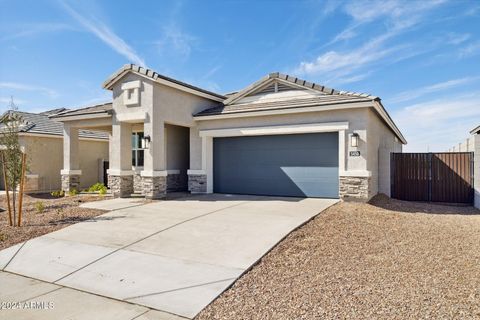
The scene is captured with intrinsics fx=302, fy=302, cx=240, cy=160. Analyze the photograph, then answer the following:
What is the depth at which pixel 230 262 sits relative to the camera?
Answer: 5.41m

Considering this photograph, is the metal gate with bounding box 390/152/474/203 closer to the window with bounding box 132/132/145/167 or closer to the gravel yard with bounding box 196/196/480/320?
the gravel yard with bounding box 196/196/480/320

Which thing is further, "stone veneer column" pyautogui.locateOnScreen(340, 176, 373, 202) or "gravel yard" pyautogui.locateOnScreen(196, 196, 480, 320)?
"stone veneer column" pyautogui.locateOnScreen(340, 176, 373, 202)

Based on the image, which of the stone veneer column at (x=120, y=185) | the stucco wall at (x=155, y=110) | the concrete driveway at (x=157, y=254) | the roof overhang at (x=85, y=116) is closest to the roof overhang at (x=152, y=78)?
the stucco wall at (x=155, y=110)

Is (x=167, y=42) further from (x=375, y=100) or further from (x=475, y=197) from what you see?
(x=475, y=197)

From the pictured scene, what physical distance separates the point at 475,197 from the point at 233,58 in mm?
12199

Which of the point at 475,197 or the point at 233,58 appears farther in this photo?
the point at 233,58

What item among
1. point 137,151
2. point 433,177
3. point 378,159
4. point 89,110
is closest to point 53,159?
point 89,110

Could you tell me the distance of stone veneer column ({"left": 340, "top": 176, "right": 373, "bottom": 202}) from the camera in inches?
419

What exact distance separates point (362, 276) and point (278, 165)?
7.96 m

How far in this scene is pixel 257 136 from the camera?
12852 millimetres

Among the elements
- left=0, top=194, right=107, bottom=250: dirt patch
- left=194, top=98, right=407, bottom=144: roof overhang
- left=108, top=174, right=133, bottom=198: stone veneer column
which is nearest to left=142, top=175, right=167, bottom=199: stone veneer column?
left=108, top=174, right=133, bottom=198: stone veneer column

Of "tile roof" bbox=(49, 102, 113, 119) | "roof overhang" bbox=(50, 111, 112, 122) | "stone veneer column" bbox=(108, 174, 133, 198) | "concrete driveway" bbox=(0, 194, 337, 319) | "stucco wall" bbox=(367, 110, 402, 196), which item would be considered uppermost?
"tile roof" bbox=(49, 102, 113, 119)

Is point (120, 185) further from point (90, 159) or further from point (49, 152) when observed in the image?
point (90, 159)

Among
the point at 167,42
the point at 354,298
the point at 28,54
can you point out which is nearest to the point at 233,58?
the point at 167,42
